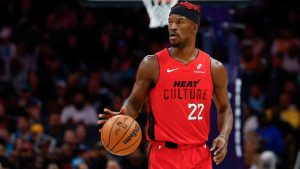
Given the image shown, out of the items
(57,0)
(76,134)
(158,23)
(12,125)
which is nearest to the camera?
(158,23)

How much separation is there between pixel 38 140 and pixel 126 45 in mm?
4162

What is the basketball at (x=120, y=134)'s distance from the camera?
7410 millimetres

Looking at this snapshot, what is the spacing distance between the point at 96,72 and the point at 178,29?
29.4 ft

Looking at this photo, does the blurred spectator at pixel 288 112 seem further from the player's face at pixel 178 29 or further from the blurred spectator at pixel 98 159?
the player's face at pixel 178 29

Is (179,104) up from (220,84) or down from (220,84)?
down

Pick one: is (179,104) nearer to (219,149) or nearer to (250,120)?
(219,149)

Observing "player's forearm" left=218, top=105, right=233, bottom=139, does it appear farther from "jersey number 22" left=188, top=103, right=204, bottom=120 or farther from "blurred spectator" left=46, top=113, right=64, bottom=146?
"blurred spectator" left=46, top=113, right=64, bottom=146

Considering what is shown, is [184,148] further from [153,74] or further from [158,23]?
[158,23]

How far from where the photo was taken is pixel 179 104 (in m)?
7.58

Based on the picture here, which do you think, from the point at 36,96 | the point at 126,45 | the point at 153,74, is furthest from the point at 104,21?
the point at 153,74

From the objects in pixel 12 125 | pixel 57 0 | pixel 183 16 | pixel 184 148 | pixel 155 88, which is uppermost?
pixel 183 16

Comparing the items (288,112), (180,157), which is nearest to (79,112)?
(288,112)

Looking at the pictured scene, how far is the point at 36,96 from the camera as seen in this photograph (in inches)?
650

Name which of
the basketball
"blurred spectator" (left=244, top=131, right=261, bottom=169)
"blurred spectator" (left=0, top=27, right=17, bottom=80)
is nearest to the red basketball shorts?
the basketball
